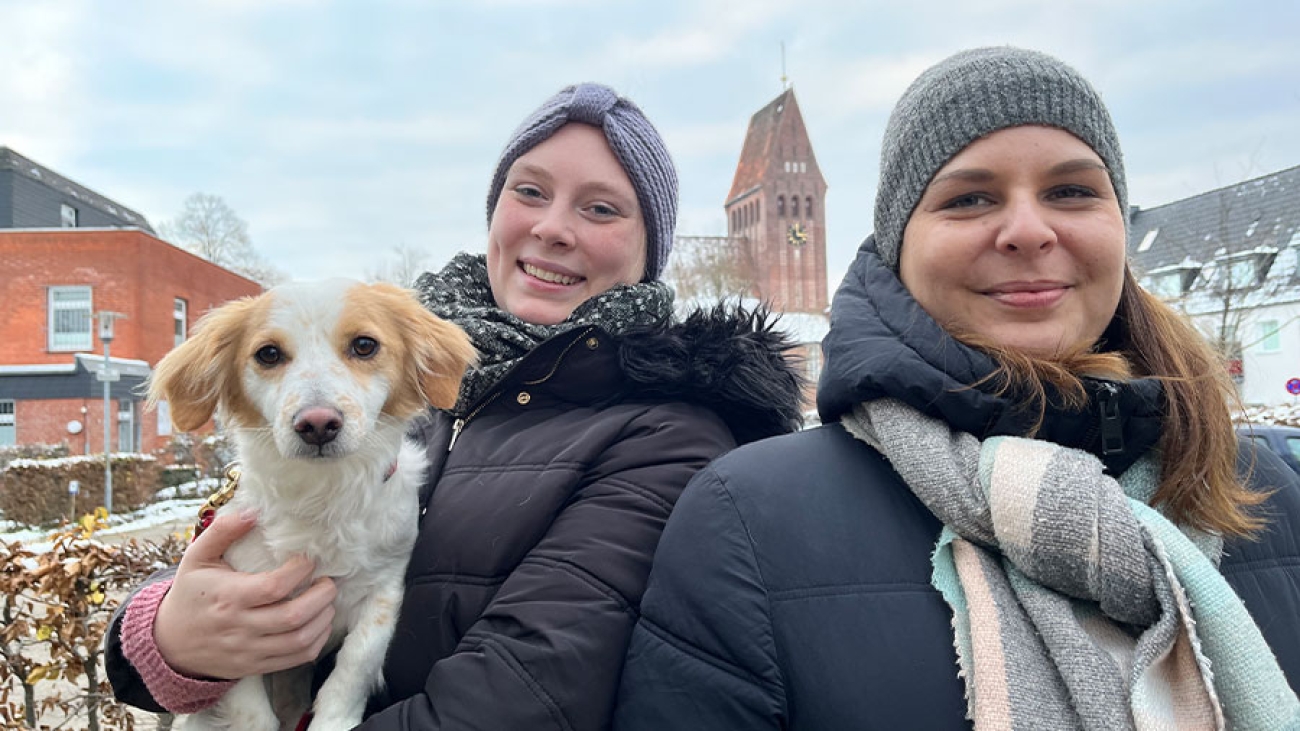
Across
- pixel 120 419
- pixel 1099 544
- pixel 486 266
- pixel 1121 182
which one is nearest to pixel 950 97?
pixel 1121 182

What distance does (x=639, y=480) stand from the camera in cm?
170

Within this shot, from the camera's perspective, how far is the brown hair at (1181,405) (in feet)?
4.67

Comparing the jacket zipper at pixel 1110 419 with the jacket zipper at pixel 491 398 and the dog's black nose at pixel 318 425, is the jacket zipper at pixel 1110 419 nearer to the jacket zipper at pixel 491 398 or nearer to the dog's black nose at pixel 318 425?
the jacket zipper at pixel 491 398

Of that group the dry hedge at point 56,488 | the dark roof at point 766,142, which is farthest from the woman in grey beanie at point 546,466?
the dark roof at point 766,142

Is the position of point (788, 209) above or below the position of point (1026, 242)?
above

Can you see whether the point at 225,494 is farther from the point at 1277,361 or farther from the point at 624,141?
the point at 1277,361

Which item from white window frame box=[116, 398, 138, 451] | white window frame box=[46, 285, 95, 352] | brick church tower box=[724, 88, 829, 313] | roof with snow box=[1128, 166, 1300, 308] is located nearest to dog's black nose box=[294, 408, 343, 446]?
roof with snow box=[1128, 166, 1300, 308]

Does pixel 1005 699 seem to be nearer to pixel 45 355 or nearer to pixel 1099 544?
pixel 1099 544

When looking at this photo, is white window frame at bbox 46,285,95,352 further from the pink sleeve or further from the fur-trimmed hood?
the fur-trimmed hood

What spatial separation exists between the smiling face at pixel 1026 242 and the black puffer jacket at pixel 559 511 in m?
0.53

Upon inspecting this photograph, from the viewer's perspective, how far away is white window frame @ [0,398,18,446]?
24703 mm

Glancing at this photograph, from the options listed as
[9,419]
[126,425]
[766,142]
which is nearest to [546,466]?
[126,425]

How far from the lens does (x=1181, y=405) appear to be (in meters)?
1.50

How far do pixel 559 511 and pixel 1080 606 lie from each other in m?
0.97
